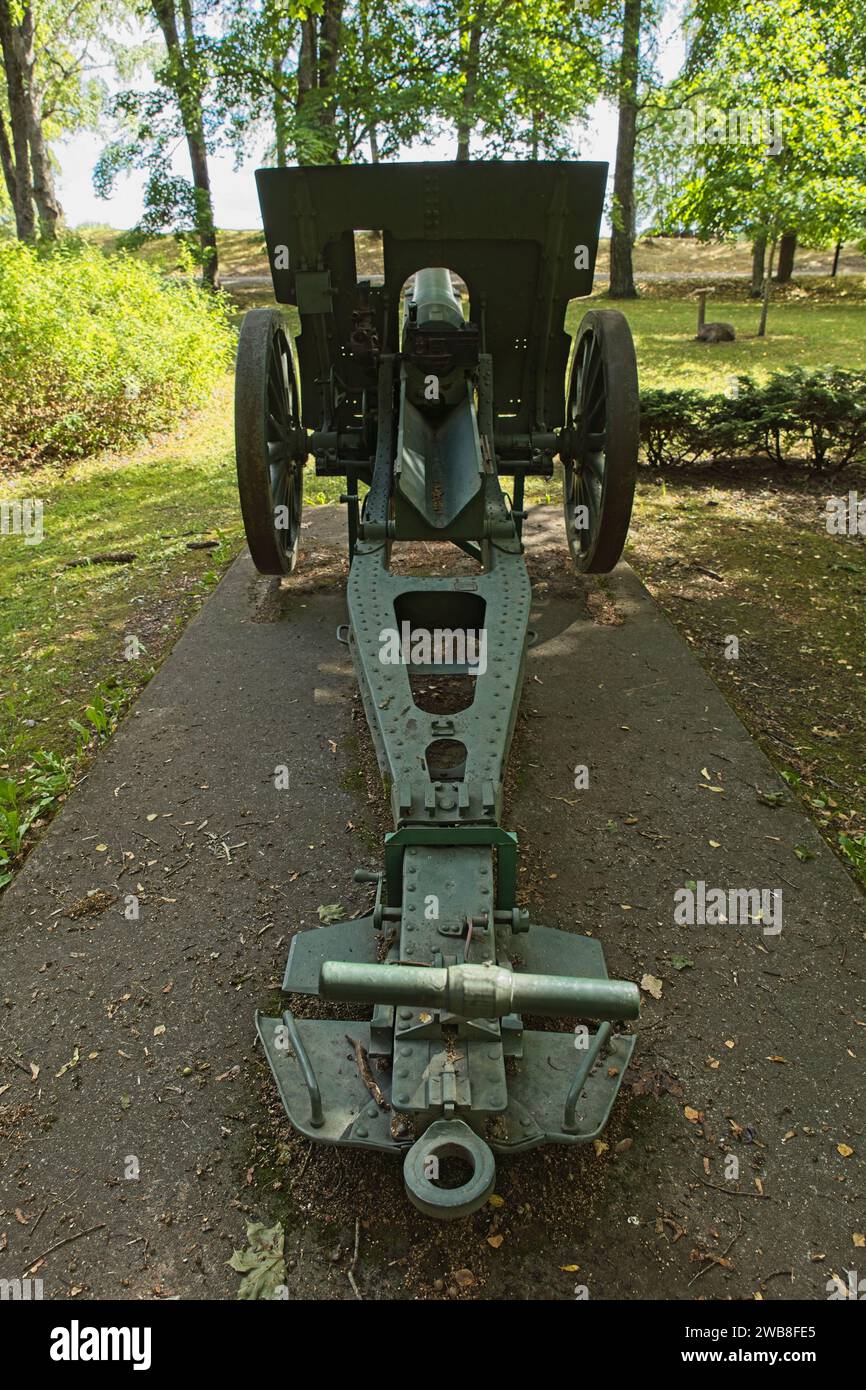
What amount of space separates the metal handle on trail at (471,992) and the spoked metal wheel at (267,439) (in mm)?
2750

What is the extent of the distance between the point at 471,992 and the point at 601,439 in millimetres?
3538

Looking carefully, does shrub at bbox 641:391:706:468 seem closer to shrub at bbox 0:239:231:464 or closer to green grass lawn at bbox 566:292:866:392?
green grass lawn at bbox 566:292:866:392

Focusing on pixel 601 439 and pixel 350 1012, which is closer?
pixel 350 1012

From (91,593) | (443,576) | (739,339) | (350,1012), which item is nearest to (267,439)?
(443,576)

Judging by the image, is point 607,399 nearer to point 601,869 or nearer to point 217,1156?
point 601,869

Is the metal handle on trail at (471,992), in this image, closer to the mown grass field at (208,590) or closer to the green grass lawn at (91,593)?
the mown grass field at (208,590)

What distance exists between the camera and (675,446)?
25.0 ft

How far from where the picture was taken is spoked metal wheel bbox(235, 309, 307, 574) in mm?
4027

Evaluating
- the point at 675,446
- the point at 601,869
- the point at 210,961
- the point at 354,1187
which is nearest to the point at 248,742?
the point at 210,961

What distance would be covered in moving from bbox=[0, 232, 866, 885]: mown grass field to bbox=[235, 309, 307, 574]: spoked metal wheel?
2.82 feet

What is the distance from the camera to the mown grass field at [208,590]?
3814mm

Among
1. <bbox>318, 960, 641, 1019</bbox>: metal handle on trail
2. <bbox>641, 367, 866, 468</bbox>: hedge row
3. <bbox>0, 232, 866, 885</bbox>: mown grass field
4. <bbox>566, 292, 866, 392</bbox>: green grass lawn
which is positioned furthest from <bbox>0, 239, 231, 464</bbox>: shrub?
<bbox>318, 960, 641, 1019</bbox>: metal handle on trail

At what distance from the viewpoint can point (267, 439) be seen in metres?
4.23

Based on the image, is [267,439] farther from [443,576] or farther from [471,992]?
[471,992]
